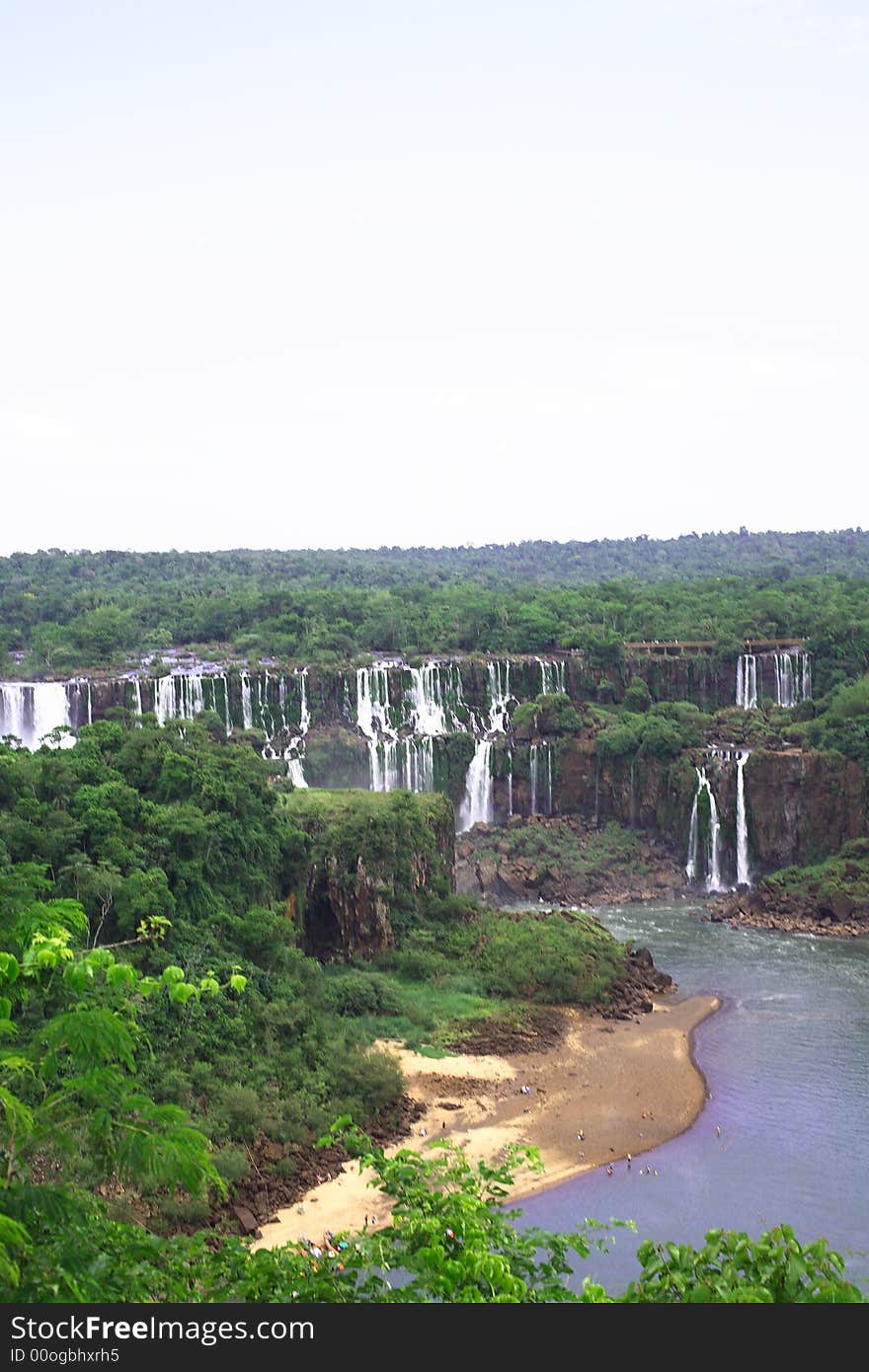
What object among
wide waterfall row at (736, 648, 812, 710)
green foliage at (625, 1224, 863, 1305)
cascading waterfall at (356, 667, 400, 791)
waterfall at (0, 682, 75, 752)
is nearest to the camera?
green foliage at (625, 1224, 863, 1305)

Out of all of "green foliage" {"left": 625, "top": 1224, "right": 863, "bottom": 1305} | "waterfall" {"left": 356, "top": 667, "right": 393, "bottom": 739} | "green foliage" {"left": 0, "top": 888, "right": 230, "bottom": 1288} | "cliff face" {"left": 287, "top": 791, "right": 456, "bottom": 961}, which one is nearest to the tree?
"green foliage" {"left": 0, "top": 888, "right": 230, "bottom": 1288}

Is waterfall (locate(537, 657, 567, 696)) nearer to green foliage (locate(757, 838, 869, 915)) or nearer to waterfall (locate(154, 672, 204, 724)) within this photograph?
waterfall (locate(154, 672, 204, 724))

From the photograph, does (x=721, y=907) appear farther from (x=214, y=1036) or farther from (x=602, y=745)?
(x=214, y=1036)

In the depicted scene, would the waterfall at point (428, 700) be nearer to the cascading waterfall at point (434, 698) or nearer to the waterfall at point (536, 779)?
the cascading waterfall at point (434, 698)

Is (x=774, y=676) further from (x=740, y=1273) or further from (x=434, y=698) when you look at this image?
(x=740, y=1273)

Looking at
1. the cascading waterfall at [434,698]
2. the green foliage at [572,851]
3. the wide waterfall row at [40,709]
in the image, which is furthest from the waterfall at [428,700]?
the wide waterfall row at [40,709]
